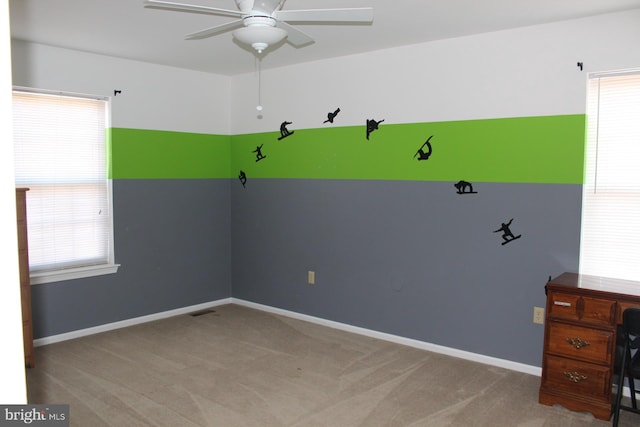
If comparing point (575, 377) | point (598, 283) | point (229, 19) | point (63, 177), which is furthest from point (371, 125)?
point (63, 177)

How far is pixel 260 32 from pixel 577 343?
2.56 m

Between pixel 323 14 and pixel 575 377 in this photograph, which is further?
pixel 575 377

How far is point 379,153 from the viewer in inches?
168

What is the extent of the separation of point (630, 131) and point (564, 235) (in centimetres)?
79

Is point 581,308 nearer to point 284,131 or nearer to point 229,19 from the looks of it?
point 229,19

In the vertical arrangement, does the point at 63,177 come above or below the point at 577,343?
above

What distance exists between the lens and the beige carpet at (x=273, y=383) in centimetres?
291

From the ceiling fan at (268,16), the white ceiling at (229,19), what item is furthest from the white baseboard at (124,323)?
the ceiling fan at (268,16)

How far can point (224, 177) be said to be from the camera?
17.8 feet

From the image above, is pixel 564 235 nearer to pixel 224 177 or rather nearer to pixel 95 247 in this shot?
pixel 224 177

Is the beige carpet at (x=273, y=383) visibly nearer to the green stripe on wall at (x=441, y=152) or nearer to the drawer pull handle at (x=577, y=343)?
the drawer pull handle at (x=577, y=343)

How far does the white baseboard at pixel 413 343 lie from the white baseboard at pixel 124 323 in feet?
1.40

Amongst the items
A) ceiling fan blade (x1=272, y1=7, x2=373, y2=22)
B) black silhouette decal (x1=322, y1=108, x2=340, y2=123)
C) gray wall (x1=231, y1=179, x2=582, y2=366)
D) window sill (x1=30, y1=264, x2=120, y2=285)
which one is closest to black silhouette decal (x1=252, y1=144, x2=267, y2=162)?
gray wall (x1=231, y1=179, x2=582, y2=366)

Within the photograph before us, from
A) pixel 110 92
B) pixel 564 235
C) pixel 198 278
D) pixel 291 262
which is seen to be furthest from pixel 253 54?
pixel 564 235
